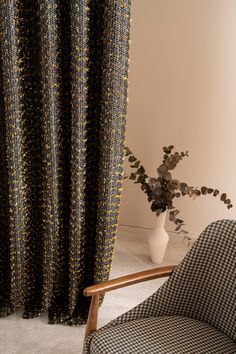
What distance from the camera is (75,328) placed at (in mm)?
1844

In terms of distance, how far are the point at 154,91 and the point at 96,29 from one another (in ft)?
2.84

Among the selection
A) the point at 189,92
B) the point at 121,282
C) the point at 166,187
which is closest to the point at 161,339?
the point at 121,282

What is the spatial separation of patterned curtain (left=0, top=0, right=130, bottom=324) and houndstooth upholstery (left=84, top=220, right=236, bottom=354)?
0.36m

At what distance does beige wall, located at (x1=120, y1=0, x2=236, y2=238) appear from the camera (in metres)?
2.12

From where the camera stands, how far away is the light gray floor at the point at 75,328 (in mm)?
1720

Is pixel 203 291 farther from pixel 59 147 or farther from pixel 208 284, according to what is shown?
pixel 59 147

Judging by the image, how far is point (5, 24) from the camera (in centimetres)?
143

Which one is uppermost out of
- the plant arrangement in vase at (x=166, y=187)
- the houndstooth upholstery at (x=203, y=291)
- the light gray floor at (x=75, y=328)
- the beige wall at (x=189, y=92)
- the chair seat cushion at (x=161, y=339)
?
the beige wall at (x=189, y=92)

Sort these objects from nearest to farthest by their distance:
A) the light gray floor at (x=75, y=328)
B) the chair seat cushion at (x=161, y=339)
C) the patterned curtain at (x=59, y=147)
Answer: the chair seat cushion at (x=161, y=339)
the patterned curtain at (x=59, y=147)
the light gray floor at (x=75, y=328)

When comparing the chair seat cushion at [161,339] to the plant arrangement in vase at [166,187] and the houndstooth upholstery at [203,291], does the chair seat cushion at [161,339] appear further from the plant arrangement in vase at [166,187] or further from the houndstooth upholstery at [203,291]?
the plant arrangement in vase at [166,187]

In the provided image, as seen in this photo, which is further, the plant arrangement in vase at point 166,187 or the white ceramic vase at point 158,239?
the white ceramic vase at point 158,239

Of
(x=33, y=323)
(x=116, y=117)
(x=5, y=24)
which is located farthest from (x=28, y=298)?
(x=5, y=24)

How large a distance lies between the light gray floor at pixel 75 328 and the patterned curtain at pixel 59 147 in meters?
0.06

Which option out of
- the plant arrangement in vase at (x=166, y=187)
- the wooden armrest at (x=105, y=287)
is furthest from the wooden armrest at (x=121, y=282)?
the plant arrangement in vase at (x=166, y=187)
